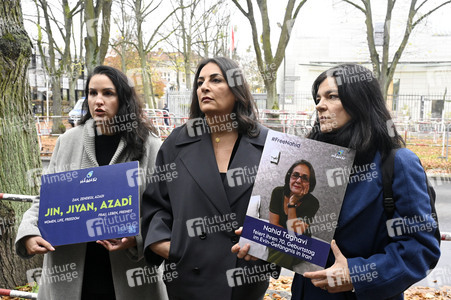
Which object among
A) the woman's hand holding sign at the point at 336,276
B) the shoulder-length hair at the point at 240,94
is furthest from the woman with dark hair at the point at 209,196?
the woman's hand holding sign at the point at 336,276

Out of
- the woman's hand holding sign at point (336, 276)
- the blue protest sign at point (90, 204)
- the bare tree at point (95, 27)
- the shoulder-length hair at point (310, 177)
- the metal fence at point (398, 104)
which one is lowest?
the metal fence at point (398, 104)

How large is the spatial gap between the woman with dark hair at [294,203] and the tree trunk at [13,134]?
3.24m

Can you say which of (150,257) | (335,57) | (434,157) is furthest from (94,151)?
(335,57)

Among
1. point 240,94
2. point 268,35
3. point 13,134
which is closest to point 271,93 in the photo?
point 268,35

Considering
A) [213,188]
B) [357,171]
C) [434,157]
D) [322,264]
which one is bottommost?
[434,157]

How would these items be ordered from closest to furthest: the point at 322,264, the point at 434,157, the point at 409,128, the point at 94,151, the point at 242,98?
the point at 322,264, the point at 242,98, the point at 94,151, the point at 434,157, the point at 409,128

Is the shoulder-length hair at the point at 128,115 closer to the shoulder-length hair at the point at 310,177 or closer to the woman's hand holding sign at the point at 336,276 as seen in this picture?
the shoulder-length hair at the point at 310,177

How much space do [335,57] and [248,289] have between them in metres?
39.4

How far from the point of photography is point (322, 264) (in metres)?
1.96

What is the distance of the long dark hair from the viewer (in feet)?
6.61

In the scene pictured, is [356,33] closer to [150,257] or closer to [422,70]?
[422,70]

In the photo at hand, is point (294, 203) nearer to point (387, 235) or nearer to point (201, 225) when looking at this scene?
point (387, 235)

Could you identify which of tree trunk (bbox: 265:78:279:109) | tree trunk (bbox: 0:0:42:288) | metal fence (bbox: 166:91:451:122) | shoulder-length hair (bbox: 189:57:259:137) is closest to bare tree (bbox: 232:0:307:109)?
tree trunk (bbox: 265:78:279:109)

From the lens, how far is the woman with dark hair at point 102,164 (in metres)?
2.67
